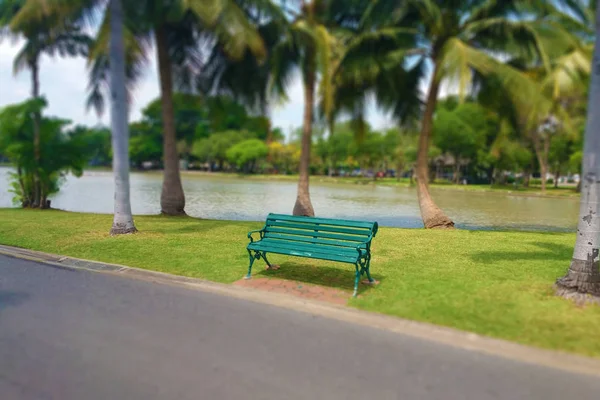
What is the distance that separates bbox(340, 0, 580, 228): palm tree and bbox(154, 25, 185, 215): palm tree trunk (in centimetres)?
571

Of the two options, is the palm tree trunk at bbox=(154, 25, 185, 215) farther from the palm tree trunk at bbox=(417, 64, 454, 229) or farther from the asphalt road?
the asphalt road

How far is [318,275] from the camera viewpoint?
6.46 m

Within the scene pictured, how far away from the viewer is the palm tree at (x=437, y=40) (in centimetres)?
1153

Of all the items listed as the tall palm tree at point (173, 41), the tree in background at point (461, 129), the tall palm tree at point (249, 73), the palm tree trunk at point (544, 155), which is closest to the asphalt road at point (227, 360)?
the tall palm tree at point (173, 41)

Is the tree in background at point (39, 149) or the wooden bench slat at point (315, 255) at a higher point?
the tree in background at point (39, 149)

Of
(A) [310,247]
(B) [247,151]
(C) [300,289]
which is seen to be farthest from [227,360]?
(B) [247,151]

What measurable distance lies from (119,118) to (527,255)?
29.0 ft

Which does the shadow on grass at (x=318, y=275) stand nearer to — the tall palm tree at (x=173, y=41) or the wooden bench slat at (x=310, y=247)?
the wooden bench slat at (x=310, y=247)

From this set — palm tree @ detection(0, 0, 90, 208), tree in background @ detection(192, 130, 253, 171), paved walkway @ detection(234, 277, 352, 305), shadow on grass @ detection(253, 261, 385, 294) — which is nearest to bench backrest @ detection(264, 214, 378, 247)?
shadow on grass @ detection(253, 261, 385, 294)

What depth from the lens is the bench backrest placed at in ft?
19.8

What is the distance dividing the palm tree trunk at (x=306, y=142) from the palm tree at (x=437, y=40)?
1.32m

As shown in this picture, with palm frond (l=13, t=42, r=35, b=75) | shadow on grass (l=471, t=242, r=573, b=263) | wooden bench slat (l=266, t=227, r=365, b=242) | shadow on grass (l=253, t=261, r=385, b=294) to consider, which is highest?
palm frond (l=13, t=42, r=35, b=75)

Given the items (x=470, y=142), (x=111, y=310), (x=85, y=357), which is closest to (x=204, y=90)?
(x=111, y=310)

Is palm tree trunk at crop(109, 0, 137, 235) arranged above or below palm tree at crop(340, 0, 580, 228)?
below
